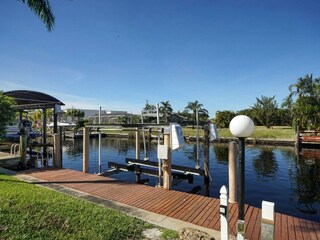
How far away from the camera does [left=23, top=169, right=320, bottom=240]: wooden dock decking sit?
17.2 feet

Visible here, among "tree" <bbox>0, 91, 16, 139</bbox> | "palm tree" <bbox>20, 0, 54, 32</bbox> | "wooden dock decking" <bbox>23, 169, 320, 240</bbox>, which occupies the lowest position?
"wooden dock decking" <bbox>23, 169, 320, 240</bbox>

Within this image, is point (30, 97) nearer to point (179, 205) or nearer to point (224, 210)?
point (179, 205)

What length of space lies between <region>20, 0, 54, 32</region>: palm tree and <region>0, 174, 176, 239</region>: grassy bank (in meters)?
7.44

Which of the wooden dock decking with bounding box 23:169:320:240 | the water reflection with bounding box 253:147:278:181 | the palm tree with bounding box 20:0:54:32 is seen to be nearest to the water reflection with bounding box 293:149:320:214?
the water reflection with bounding box 253:147:278:181

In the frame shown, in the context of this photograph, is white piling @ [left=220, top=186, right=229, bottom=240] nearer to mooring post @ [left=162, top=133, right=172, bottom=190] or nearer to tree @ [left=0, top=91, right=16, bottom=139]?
mooring post @ [left=162, top=133, right=172, bottom=190]

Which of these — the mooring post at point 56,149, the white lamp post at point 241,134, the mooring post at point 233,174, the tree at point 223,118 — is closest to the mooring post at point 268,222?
the white lamp post at point 241,134

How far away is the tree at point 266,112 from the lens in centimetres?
5368

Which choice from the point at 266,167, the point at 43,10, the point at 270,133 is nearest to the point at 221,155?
the point at 266,167

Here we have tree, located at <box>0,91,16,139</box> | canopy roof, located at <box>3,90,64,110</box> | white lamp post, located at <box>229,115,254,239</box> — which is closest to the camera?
white lamp post, located at <box>229,115,254,239</box>

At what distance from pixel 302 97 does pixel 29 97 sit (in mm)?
35496

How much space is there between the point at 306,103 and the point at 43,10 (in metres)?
35.0

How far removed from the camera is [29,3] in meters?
9.82

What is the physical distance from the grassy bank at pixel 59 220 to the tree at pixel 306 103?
33878 mm

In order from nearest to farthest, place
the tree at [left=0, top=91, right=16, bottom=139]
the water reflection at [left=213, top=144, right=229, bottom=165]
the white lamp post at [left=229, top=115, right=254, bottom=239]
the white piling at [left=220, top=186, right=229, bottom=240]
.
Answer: the white lamp post at [left=229, top=115, right=254, bottom=239]
the white piling at [left=220, top=186, right=229, bottom=240]
the tree at [left=0, top=91, right=16, bottom=139]
the water reflection at [left=213, top=144, right=229, bottom=165]
